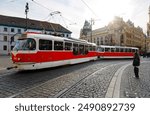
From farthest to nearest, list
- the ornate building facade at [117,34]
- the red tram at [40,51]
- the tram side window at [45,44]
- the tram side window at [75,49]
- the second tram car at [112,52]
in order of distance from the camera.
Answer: the ornate building facade at [117,34]
the second tram car at [112,52]
the tram side window at [75,49]
the tram side window at [45,44]
the red tram at [40,51]

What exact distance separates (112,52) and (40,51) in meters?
23.5

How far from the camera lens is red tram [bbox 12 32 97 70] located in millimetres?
11258

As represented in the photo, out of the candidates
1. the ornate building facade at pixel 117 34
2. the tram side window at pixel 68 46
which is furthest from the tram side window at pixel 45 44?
the ornate building facade at pixel 117 34

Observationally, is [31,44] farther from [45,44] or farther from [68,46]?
[68,46]

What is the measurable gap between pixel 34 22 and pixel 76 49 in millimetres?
47354

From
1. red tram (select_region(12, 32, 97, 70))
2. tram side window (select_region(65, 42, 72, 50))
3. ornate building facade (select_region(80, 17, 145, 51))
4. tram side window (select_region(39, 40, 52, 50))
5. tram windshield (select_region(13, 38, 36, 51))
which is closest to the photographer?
red tram (select_region(12, 32, 97, 70))

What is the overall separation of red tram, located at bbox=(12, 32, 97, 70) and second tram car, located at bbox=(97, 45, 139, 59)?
1562 centimetres

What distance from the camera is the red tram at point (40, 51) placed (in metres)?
11.3

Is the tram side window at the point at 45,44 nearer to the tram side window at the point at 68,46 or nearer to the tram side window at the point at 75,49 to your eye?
the tram side window at the point at 68,46

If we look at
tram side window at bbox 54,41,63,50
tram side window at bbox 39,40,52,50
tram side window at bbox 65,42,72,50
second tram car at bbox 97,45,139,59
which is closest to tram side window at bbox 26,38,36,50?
tram side window at bbox 39,40,52,50

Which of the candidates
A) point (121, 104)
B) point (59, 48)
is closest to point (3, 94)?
point (121, 104)

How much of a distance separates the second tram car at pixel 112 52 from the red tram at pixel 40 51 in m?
15.6

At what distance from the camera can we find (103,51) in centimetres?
3247

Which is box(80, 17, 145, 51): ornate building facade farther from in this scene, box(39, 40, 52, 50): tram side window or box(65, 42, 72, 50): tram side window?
box(39, 40, 52, 50): tram side window
